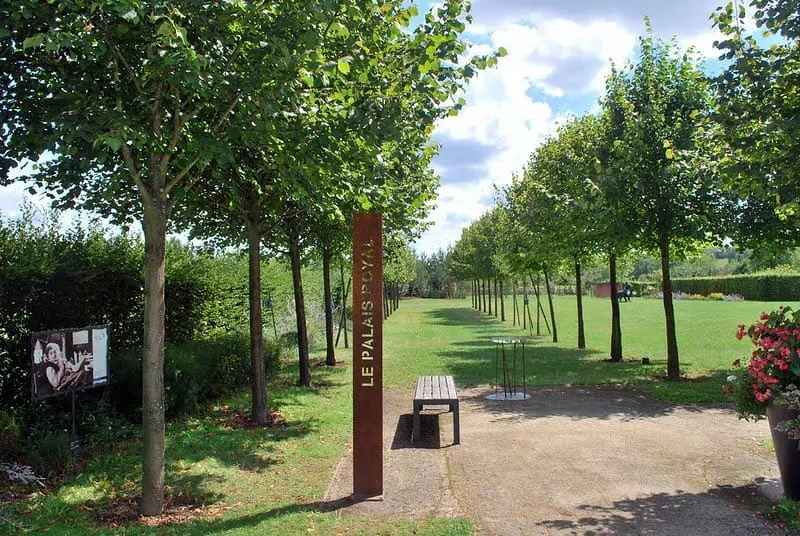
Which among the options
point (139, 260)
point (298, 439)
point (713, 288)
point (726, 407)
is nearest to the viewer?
point (298, 439)

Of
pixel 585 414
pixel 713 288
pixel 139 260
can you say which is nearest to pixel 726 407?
pixel 585 414

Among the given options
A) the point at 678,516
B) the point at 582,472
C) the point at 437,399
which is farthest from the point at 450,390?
the point at 678,516

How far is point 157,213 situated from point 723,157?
6.94 m

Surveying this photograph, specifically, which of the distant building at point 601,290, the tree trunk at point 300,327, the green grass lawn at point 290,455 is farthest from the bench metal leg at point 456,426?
the distant building at point 601,290

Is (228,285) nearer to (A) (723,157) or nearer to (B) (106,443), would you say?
(B) (106,443)

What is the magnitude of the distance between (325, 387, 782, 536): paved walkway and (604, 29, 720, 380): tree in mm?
3909

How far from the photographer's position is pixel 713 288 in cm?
5731

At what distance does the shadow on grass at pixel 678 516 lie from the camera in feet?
15.4

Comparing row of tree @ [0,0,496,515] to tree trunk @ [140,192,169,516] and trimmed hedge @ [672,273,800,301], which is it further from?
trimmed hedge @ [672,273,800,301]

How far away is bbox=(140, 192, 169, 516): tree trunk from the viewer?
5188 millimetres

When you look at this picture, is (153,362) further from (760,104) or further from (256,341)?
(760,104)

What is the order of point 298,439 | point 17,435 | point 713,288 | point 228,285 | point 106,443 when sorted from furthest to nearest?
point 713,288 → point 228,285 → point 298,439 → point 106,443 → point 17,435

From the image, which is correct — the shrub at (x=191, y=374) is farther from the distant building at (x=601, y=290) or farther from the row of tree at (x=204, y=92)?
the distant building at (x=601, y=290)

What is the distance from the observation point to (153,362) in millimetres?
5211
